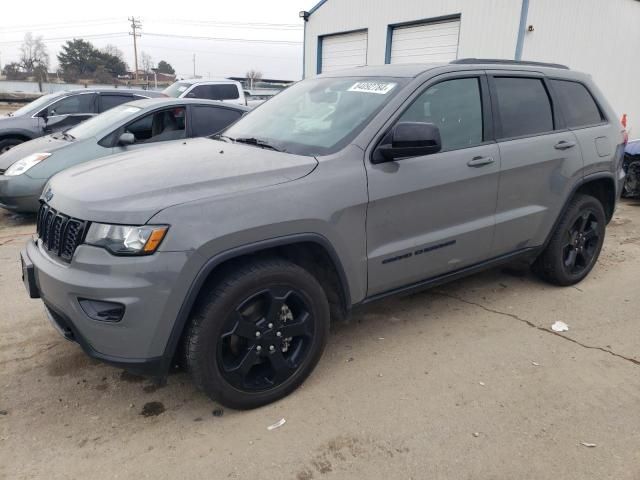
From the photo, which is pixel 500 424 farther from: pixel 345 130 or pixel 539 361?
pixel 345 130

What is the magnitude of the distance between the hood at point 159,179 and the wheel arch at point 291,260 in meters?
0.30

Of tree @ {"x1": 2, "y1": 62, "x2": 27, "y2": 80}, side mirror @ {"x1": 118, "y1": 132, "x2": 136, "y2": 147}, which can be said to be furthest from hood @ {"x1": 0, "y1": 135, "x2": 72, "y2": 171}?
tree @ {"x1": 2, "y1": 62, "x2": 27, "y2": 80}

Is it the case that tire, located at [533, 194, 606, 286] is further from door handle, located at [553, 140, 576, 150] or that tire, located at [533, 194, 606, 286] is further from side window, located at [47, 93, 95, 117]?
side window, located at [47, 93, 95, 117]

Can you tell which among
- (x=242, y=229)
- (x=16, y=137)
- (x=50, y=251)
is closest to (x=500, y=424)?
(x=242, y=229)

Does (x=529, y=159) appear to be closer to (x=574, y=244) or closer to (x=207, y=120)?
(x=574, y=244)

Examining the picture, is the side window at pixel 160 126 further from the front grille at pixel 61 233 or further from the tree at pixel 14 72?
the tree at pixel 14 72

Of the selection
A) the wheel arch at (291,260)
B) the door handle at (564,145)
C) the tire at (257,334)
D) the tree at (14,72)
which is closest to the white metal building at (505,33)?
the door handle at (564,145)

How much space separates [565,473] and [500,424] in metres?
0.38

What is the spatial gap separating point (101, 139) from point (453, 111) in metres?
4.52

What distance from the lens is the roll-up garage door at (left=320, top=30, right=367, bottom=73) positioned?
1636 cm

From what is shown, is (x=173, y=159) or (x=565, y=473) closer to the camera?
(x=565, y=473)

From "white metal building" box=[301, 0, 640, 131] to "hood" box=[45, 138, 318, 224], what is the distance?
1091 cm

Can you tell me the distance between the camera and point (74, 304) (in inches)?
90.9

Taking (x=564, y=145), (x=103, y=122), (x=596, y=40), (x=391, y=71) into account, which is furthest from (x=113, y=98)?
(x=596, y=40)
